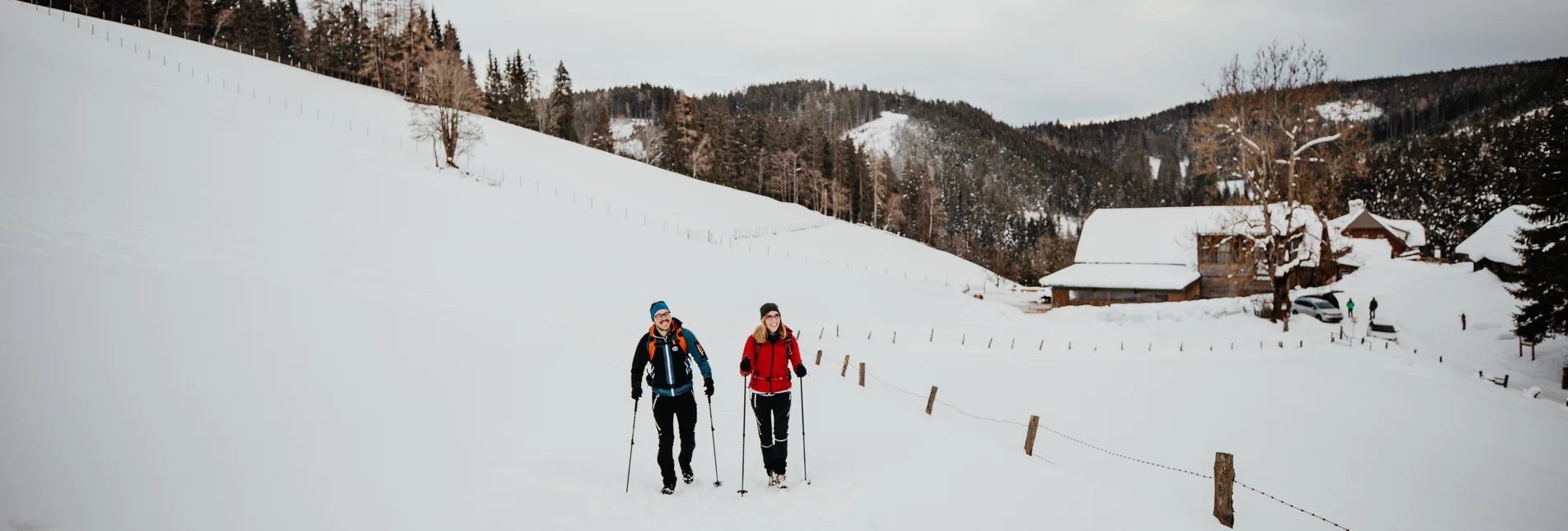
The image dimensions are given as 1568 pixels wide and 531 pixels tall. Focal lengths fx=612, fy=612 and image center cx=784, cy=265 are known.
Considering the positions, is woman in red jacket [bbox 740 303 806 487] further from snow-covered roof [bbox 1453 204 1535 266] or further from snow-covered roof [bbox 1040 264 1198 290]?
snow-covered roof [bbox 1453 204 1535 266]

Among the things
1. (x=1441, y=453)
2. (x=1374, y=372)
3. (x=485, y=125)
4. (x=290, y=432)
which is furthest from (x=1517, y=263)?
(x=485, y=125)

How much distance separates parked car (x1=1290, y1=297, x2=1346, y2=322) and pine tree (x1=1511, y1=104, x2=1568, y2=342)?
728 centimetres

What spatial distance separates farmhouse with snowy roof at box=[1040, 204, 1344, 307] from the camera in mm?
33031

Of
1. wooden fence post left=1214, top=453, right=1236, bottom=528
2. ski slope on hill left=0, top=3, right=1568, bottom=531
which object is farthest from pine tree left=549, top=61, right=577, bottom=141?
wooden fence post left=1214, top=453, right=1236, bottom=528

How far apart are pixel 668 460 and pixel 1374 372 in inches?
918

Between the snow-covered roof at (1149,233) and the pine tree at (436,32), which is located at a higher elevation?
the pine tree at (436,32)

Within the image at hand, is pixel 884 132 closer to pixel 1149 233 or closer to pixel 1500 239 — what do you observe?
pixel 1149 233

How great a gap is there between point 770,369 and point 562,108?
251ft

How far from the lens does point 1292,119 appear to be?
24.7m

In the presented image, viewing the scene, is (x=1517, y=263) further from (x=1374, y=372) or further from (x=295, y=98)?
(x=295, y=98)

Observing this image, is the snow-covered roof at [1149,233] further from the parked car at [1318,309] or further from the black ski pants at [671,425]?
the black ski pants at [671,425]

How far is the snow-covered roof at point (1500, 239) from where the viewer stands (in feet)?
95.2

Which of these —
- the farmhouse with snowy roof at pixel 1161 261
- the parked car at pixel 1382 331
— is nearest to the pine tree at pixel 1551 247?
the parked car at pixel 1382 331

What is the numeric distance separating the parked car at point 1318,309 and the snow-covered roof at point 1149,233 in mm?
5776
